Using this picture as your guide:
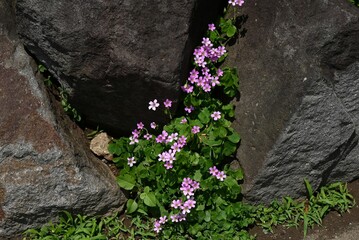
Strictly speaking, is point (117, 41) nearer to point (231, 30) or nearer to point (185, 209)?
point (231, 30)

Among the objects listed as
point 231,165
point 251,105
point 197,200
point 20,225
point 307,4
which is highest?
point 307,4

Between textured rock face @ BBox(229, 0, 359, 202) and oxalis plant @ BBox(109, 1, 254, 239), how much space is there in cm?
13

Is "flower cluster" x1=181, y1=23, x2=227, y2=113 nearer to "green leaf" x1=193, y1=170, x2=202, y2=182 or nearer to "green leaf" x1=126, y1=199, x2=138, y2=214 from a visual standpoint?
"green leaf" x1=193, y1=170, x2=202, y2=182

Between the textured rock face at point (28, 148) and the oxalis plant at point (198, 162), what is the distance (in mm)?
361

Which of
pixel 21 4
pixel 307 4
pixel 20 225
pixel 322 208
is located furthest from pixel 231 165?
pixel 21 4

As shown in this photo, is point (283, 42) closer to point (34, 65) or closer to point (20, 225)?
point (34, 65)

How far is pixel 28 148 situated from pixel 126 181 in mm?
715

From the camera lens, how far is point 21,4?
3379 mm

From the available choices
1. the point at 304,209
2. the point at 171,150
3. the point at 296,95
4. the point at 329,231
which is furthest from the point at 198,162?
the point at 329,231

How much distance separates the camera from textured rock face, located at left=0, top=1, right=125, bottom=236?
3576 millimetres

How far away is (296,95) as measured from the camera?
3.37 meters

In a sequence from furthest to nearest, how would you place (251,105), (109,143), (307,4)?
(109,143), (251,105), (307,4)

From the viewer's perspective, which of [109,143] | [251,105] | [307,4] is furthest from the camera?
[109,143]

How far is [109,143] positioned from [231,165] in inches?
36.1
